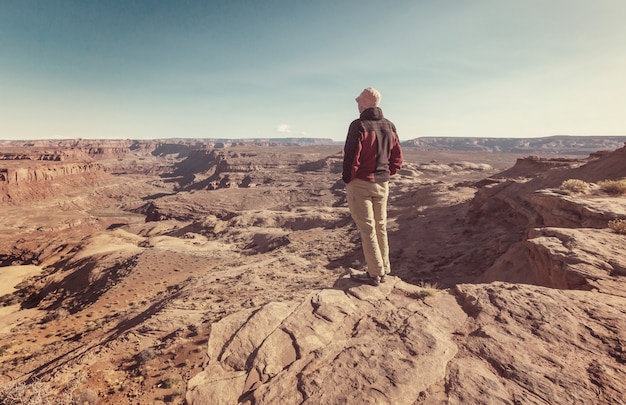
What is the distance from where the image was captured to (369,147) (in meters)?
4.41

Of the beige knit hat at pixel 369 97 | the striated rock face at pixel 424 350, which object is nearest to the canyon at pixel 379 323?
the striated rock face at pixel 424 350

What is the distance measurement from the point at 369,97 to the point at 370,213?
1.80m

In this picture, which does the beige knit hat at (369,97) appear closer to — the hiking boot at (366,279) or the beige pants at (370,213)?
the beige pants at (370,213)

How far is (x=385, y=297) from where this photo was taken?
4730 mm

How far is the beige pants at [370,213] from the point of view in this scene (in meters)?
4.56

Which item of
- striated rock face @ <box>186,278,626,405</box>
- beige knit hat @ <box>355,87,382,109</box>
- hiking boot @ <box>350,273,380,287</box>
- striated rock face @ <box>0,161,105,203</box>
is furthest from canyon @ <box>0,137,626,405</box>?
striated rock face @ <box>0,161,105,203</box>

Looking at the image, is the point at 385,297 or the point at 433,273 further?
the point at 433,273

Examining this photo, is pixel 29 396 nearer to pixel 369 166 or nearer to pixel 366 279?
pixel 366 279

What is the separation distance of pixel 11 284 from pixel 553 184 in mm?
38435

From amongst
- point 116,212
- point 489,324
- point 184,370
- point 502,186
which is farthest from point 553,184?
point 116,212

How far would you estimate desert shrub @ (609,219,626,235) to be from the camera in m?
6.21

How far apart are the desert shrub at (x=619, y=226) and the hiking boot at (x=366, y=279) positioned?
18.4 feet

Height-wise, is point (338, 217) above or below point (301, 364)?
below

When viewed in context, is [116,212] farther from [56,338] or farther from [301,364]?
[301,364]
